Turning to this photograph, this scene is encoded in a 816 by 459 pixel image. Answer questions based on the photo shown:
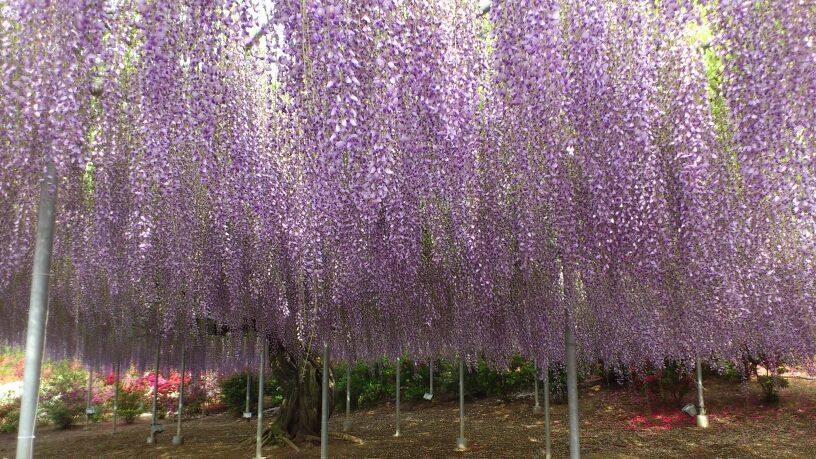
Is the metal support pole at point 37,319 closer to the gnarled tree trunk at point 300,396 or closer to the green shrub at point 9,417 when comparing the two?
the gnarled tree trunk at point 300,396

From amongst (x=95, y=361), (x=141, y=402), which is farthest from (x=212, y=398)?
(x=95, y=361)

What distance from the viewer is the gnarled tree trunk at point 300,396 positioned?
9.12 m

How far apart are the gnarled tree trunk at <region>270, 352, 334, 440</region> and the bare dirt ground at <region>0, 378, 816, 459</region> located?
393 mm

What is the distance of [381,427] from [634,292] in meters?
8.84

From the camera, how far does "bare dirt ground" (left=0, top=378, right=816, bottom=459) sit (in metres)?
8.52

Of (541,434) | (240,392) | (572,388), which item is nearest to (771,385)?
(541,434)

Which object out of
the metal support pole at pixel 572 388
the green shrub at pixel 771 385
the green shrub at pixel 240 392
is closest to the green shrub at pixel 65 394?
the green shrub at pixel 240 392

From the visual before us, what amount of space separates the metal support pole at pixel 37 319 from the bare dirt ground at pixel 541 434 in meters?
5.49

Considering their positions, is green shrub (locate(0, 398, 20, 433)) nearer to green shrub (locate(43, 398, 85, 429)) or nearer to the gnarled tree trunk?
green shrub (locate(43, 398, 85, 429))

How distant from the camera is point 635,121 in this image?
344 centimetres

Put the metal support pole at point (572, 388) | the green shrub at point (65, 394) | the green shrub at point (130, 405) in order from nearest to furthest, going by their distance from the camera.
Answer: the metal support pole at point (572, 388), the green shrub at point (65, 394), the green shrub at point (130, 405)

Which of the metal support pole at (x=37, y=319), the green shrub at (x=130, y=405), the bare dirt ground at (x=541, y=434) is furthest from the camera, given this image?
the green shrub at (x=130, y=405)

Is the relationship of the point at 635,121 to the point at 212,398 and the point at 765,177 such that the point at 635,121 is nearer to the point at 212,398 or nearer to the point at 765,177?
the point at 765,177

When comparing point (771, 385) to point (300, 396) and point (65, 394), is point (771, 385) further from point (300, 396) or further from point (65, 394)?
point (65, 394)
